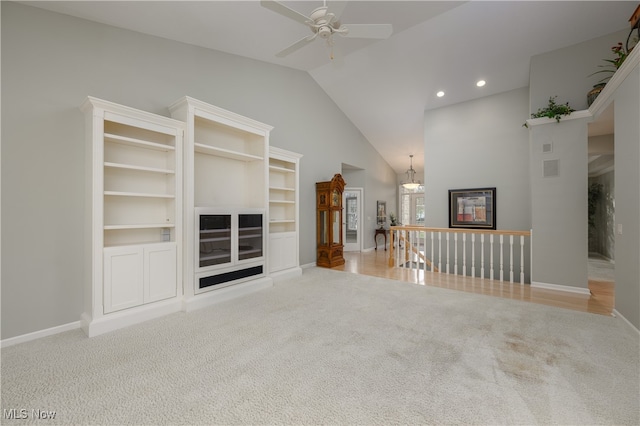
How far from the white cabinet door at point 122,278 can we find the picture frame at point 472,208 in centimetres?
581

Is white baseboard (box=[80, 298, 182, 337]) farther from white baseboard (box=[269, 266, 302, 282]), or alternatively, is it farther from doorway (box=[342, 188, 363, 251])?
doorway (box=[342, 188, 363, 251])

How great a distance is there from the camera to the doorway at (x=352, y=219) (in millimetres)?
8219

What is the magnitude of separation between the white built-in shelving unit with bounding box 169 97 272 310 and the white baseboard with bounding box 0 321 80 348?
107cm

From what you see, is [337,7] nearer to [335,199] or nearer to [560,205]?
[335,199]

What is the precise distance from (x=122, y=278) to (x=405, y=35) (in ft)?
17.5

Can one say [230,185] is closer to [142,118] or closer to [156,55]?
[142,118]

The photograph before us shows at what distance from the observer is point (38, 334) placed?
256 cm

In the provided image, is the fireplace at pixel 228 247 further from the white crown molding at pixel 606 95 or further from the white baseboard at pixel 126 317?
the white crown molding at pixel 606 95

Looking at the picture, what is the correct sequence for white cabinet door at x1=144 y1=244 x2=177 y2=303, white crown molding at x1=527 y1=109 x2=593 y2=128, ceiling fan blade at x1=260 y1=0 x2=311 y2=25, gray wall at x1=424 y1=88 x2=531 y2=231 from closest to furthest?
ceiling fan blade at x1=260 y1=0 x2=311 y2=25
white cabinet door at x1=144 y1=244 x2=177 y2=303
white crown molding at x1=527 y1=109 x2=593 y2=128
gray wall at x1=424 y1=88 x2=531 y2=231

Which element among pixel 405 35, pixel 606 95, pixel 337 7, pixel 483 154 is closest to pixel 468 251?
pixel 483 154

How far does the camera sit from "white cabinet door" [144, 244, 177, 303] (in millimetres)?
2975

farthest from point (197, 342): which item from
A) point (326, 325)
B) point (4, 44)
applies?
point (4, 44)

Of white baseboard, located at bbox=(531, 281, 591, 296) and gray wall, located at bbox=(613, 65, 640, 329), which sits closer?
gray wall, located at bbox=(613, 65, 640, 329)

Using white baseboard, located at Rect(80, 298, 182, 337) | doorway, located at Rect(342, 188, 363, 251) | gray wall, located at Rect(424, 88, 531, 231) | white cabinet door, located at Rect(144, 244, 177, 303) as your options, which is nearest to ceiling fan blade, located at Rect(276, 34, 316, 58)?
white cabinet door, located at Rect(144, 244, 177, 303)
